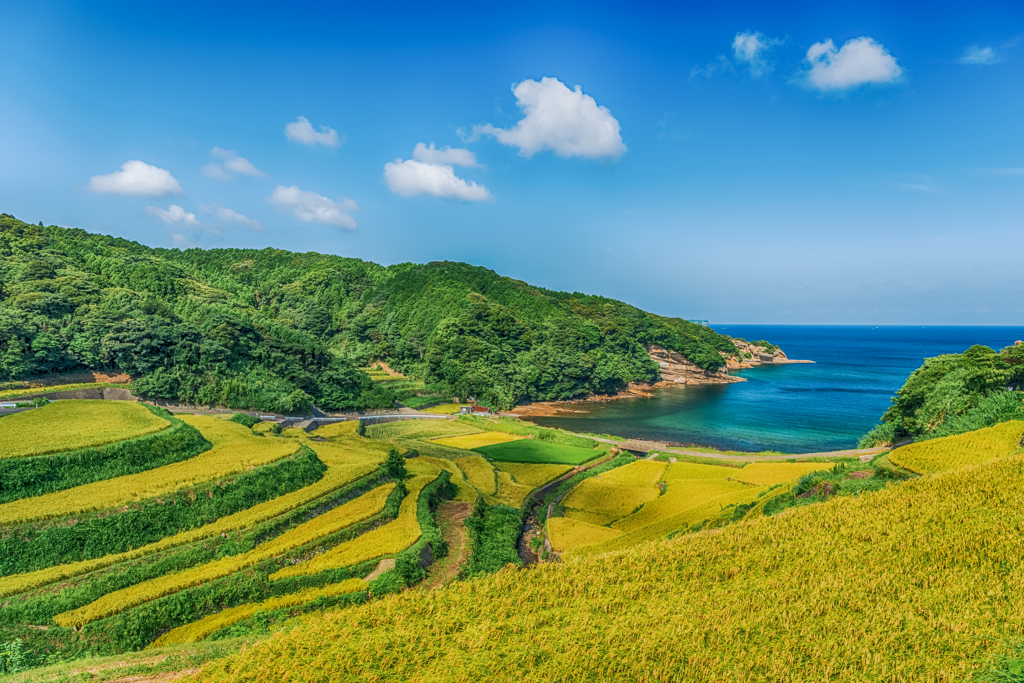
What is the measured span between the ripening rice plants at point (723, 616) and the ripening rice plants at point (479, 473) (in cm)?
1882

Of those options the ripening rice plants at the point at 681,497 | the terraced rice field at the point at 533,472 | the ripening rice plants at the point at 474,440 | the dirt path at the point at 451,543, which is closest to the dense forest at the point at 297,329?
the ripening rice plants at the point at 474,440

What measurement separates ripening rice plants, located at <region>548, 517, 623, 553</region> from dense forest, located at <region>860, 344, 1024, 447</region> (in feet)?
71.9

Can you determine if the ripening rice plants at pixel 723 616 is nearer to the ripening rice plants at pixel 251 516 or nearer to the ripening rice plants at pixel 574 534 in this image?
the ripening rice plants at pixel 574 534

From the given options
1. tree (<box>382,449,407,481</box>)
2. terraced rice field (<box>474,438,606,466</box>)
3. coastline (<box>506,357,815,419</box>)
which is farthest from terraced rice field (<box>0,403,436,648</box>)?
coastline (<box>506,357,815,419</box>)

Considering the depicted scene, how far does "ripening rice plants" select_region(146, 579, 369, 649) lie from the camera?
524 inches

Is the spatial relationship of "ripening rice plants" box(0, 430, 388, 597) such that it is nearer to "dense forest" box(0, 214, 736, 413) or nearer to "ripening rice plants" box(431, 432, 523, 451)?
"ripening rice plants" box(431, 432, 523, 451)

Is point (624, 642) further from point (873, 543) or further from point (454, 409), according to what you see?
point (454, 409)

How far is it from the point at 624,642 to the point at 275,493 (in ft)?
65.5

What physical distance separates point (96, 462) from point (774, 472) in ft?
130

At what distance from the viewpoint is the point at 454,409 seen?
6956 cm

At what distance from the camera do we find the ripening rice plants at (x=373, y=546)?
16.7m

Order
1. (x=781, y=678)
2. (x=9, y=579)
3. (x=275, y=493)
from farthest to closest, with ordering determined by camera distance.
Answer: (x=275, y=493) < (x=9, y=579) < (x=781, y=678)

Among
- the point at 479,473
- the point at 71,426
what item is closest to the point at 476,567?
the point at 479,473

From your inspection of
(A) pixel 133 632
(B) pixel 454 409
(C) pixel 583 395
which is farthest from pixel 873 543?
(C) pixel 583 395
